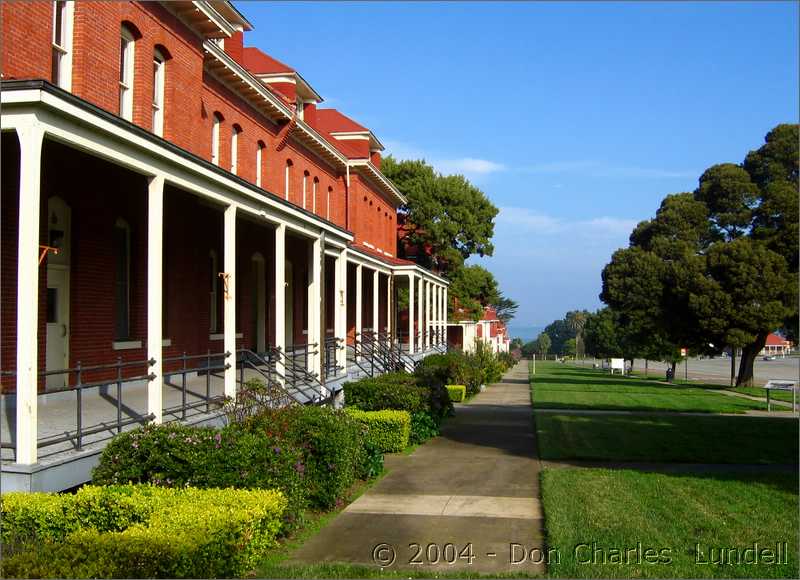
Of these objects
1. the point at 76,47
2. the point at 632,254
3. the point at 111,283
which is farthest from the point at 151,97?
the point at 632,254

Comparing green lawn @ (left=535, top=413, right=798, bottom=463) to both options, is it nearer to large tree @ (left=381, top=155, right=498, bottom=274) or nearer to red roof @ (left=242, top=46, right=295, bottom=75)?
red roof @ (left=242, top=46, right=295, bottom=75)

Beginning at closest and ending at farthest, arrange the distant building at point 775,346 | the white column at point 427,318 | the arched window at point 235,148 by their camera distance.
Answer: the arched window at point 235,148 < the white column at point 427,318 < the distant building at point 775,346

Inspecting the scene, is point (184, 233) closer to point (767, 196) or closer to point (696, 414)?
point (696, 414)

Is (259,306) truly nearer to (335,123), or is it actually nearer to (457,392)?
(457,392)

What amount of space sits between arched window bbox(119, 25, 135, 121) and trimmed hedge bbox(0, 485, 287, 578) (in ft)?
28.3

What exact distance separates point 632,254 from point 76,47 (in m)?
45.0

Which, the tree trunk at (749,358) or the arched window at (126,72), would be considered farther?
the tree trunk at (749,358)

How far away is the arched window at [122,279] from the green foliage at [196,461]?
6.36 meters

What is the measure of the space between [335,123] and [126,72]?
2287 centimetres

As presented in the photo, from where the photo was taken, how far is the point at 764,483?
1240 cm

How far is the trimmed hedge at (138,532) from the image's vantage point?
6402mm

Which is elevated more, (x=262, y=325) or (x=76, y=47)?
(x=76, y=47)

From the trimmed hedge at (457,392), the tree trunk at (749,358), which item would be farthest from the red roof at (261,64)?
the tree trunk at (749,358)

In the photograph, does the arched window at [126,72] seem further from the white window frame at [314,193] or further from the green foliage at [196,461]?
the white window frame at [314,193]
